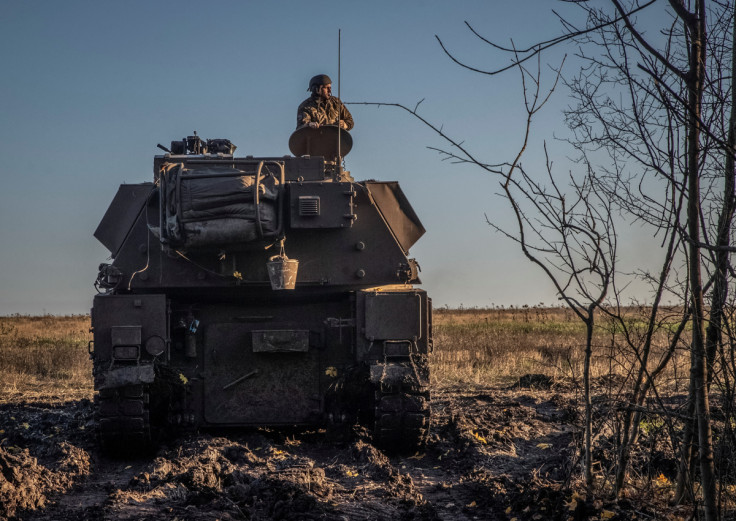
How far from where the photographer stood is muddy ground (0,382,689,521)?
209 inches

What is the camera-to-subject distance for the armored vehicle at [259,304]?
25.0 feet

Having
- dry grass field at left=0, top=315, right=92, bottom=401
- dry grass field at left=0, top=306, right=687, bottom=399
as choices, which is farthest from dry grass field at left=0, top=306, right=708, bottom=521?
dry grass field at left=0, top=306, right=687, bottom=399

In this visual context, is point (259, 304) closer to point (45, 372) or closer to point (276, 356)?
point (276, 356)

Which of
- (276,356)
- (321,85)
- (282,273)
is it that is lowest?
(276,356)

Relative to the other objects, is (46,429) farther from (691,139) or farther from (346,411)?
(691,139)

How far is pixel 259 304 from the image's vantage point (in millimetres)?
8562

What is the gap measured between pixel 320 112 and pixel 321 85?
423 mm

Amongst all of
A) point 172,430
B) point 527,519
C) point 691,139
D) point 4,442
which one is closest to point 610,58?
point 691,139

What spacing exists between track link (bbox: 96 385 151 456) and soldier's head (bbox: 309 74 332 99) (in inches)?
206

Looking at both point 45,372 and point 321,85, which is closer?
point 321,85

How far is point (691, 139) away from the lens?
13.4 feet

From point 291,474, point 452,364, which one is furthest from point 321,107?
point 452,364

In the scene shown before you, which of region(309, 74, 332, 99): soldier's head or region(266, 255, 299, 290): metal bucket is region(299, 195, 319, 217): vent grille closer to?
region(266, 255, 299, 290): metal bucket

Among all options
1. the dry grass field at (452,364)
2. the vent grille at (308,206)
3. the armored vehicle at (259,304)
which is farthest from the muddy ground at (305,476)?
the dry grass field at (452,364)
